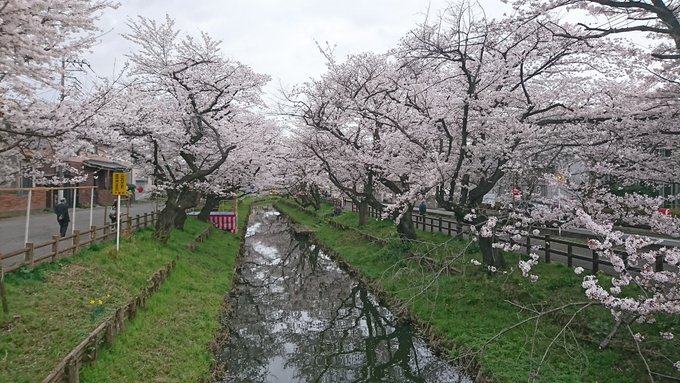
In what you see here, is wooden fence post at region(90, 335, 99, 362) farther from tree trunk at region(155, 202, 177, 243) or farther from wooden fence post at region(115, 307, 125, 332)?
tree trunk at region(155, 202, 177, 243)

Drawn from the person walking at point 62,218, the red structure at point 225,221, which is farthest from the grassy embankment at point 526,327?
the red structure at point 225,221

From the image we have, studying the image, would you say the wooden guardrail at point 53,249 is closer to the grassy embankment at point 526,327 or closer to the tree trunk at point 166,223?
the tree trunk at point 166,223

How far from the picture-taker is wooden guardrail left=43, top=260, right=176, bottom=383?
240 inches

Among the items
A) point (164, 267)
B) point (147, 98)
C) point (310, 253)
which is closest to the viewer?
point (164, 267)

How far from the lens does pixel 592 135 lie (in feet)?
33.6

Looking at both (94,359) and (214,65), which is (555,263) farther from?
(214,65)

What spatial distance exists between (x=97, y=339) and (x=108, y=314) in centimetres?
138

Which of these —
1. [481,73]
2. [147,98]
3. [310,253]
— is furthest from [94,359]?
[310,253]

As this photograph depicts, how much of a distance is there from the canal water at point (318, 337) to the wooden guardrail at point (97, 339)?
7.27ft

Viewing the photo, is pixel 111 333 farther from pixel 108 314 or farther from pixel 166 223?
pixel 166 223

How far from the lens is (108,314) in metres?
8.66

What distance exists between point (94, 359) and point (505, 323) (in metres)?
8.23

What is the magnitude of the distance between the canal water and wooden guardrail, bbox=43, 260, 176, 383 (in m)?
2.22

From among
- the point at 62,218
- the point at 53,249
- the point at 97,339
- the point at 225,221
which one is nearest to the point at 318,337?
the point at 97,339
